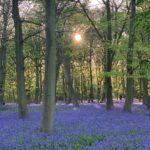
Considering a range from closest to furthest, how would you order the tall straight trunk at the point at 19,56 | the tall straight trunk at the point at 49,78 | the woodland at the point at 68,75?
the woodland at the point at 68,75, the tall straight trunk at the point at 49,78, the tall straight trunk at the point at 19,56

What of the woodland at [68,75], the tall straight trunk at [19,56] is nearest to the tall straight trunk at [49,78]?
the woodland at [68,75]

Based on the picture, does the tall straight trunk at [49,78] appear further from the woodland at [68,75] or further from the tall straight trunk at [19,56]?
the tall straight trunk at [19,56]

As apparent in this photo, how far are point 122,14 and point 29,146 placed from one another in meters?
18.2

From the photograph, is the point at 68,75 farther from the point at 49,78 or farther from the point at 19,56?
the point at 49,78

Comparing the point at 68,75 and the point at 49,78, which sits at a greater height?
the point at 68,75

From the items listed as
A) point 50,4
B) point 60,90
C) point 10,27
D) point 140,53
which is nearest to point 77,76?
point 60,90

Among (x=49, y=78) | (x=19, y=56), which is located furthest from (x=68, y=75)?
(x=49, y=78)

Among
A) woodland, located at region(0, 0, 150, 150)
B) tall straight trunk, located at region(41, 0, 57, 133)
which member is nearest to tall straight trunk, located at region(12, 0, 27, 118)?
woodland, located at region(0, 0, 150, 150)

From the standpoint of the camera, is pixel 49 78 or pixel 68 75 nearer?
pixel 49 78

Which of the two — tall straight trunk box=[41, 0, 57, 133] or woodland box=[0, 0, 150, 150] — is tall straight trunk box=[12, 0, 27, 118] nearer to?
woodland box=[0, 0, 150, 150]

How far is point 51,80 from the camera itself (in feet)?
→ 42.1

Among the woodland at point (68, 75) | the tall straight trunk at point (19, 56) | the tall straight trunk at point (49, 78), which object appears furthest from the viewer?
the tall straight trunk at point (19, 56)

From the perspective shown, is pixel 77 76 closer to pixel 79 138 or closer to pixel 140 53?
pixel 140 53

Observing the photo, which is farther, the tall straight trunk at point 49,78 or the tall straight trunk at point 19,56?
the tall straight trunk at point 19,56
